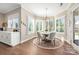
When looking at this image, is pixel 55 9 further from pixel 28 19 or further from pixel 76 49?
pixel 76 49

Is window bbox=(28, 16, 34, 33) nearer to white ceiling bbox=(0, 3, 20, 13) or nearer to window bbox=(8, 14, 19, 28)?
window bbox=(8, 14, 19, 28)

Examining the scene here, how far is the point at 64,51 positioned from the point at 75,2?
99 cm

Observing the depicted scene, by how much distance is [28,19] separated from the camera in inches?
65.3

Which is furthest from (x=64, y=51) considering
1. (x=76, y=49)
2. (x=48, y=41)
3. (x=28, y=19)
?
(x=28, y=19)

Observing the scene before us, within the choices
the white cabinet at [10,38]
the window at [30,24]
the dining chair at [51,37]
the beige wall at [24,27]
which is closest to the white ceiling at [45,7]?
the beige wall at [24,27]

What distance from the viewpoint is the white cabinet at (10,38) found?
1.57 meters

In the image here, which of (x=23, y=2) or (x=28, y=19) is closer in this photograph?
(x=23, y=2)

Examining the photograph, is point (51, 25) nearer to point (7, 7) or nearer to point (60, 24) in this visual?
point (60, 24)

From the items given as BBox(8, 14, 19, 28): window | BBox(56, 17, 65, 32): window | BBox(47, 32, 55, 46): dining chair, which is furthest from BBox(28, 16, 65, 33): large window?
BBox(8, 14, 19, 28): window

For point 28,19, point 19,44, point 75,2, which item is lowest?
point 19,44

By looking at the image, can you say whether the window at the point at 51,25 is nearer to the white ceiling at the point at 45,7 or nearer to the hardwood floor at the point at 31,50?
the white ceiling at the point at 45,7

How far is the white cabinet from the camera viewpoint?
1.57m

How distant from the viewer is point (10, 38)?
5.19ft

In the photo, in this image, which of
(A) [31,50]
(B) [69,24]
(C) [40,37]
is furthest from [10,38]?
(B) [69,24]
